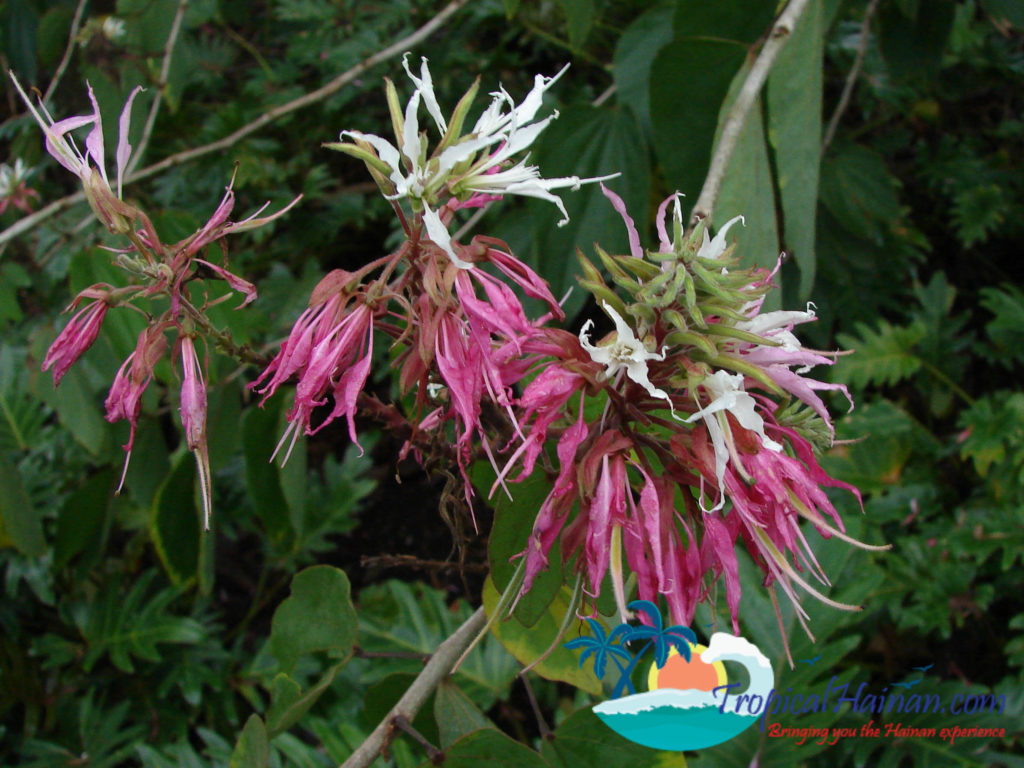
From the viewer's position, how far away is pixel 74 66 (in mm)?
1699

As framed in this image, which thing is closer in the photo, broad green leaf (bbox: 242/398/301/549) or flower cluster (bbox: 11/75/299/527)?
flower cluster (bbox: 11/75/299/527)

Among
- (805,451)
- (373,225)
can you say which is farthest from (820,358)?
(373,225)

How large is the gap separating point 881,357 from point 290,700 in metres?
1.27

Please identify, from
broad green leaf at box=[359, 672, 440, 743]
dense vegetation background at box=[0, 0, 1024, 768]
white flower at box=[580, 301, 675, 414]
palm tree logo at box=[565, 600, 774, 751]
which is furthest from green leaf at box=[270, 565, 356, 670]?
white flower at box=[580, 301, 675, 414]

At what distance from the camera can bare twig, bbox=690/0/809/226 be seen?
2.10 ft

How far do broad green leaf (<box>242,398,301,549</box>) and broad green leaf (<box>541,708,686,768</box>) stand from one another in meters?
0.50

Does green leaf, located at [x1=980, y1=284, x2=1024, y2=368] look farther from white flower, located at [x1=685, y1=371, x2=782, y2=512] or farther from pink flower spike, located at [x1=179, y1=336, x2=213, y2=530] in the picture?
pink flower spike, located at [x1=179, y1=336, x2=213, y2=530]

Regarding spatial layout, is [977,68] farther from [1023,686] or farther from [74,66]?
[74,66]

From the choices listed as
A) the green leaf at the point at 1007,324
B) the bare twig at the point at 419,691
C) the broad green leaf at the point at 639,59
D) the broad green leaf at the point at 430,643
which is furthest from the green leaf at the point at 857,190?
the bare twig at the point at 419,691

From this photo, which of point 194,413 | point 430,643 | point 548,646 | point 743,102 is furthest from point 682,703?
point 430,643

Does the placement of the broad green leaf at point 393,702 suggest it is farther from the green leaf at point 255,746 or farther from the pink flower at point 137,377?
the pink flower at point 137,377

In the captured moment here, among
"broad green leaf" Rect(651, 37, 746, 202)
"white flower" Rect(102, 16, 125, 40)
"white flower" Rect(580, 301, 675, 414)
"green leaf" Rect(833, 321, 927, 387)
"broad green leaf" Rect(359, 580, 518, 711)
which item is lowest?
"broad green leaf" Rect(359, 580, 518, 711)

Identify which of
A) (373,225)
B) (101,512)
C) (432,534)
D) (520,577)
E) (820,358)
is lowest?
(432,534)

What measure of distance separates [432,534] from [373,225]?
79 centimetres
